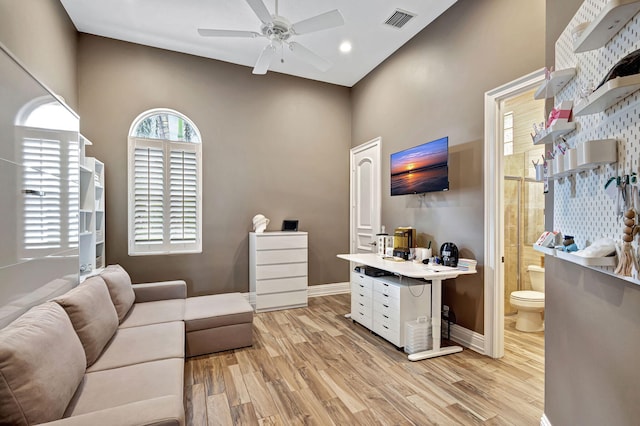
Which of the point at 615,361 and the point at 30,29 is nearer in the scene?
the point at 615,361

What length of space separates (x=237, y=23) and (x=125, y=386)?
363 centimetres

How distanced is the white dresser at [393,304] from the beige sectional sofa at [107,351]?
4.37ft

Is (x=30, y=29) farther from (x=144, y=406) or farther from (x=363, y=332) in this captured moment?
(x=363, y=332)

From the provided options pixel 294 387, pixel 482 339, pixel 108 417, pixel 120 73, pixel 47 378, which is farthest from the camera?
pixel 120 73

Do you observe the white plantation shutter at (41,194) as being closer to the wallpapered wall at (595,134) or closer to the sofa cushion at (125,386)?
the sofa cushion at (125,386)

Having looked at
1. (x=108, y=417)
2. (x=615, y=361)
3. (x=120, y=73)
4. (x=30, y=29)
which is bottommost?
(x=108, y=417)

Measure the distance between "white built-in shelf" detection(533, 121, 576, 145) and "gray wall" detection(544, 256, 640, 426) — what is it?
65cm

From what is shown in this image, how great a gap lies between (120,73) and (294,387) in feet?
13.8

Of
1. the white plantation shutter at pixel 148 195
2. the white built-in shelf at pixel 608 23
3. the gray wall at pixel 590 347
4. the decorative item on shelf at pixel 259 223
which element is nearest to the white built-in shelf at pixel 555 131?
the white built-in shelf at pixel 608 23

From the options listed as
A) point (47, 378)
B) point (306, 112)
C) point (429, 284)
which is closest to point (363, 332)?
point (429, 284)

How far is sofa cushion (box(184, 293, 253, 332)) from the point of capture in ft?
9.15

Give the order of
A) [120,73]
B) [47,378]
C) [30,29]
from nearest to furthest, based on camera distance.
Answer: [47,378]
[30,29]
[120,73]

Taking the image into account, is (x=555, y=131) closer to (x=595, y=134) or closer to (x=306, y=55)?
(x=595, y=134)

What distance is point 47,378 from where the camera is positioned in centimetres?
127
